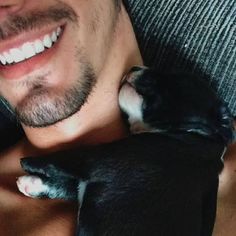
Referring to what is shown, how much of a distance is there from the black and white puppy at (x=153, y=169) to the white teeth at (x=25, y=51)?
0.17 metres

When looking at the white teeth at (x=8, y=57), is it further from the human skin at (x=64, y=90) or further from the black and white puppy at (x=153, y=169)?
the black and white puppy at (x=153, y=169)

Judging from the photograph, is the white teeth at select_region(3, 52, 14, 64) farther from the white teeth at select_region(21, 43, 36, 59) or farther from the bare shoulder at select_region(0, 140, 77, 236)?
the bare shoulder at select_region(0, 140, 77, 236)

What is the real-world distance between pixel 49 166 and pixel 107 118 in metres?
0.22

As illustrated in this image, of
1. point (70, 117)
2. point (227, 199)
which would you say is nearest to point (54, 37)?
point (70, 117)

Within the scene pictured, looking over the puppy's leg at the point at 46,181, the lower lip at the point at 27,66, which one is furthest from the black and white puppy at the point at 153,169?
the lower lip at the point at 27,66

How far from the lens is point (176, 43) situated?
1578 millimetres

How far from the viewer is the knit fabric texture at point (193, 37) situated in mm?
1558

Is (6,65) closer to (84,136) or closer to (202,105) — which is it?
(84,136)

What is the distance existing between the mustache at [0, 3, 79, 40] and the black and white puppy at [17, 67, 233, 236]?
0.19 meters

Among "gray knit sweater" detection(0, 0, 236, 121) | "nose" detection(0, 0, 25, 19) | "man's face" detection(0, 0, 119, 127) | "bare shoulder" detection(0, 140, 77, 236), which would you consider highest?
"nose" detection(0, 0, 25, 19)

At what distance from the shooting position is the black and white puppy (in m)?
1.21

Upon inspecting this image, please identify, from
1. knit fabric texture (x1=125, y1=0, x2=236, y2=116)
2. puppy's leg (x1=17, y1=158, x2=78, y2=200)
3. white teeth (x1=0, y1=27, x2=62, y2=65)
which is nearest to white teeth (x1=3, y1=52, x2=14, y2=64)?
white teeth (x1=0, y1=27, x2=62, y2=65)

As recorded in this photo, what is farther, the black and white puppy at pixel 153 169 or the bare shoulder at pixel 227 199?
the bare shoulder at pixel 227 199

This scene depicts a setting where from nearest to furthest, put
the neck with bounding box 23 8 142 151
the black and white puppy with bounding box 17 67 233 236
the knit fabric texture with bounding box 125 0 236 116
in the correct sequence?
the black and white puppy with bounding box 17 67 233 236 → the neck with bounding box 23 8 142 151 → the knit fabric texture with bounding box 125 0 236 116
